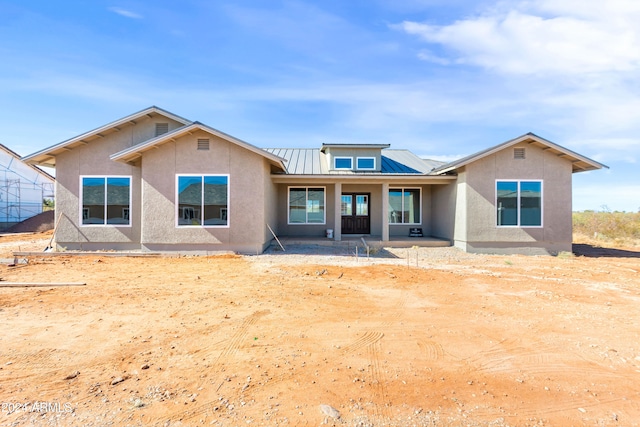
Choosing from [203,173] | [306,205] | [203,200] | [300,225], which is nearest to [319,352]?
[203,200]

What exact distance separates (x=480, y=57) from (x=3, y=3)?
14633mm

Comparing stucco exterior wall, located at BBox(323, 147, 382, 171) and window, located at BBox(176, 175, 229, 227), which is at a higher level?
stucco exterior wall, located at BBox(323, 147, 382, 171)

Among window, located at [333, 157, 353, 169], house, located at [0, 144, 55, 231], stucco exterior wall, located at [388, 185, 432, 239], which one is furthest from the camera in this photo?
house, located at [0, 144, 55, 231]

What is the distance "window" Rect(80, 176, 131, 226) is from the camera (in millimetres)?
12242

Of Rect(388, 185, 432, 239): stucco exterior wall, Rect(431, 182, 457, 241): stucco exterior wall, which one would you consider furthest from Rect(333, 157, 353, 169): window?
Rect(431, 182, 457, 241): stucco exterior wall

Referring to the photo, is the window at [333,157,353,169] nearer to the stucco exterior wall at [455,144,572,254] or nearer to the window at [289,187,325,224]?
the window at [289,187,325,224]

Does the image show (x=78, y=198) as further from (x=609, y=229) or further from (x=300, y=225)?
(x=609, y=229)

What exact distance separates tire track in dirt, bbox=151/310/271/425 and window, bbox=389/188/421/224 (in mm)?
11788

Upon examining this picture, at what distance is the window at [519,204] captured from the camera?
12789mm

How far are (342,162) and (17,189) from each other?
2601 centimetres

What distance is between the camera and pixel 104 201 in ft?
40.3

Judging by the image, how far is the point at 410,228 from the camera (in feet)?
52.6

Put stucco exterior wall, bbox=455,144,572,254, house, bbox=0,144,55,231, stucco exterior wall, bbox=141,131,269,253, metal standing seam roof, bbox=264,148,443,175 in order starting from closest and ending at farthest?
stucco exterior wall, bbox=141,131,269,253
stucco exterior wall, bbox=455,144,572,254
metal standing seam roof, bbox=264,148,443,175
house, bbox=0,144,55,231

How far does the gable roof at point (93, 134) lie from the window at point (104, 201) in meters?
1.31
